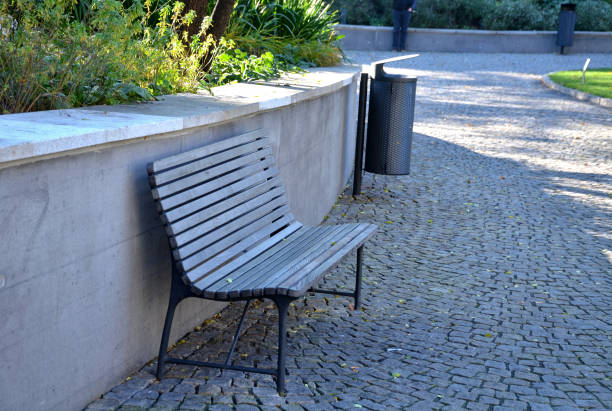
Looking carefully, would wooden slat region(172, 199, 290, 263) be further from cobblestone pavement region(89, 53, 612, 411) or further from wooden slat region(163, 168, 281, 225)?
cobblestone pavement region(89, 53, 612, 411)

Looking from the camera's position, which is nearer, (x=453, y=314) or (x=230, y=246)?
(x=230, y=246)

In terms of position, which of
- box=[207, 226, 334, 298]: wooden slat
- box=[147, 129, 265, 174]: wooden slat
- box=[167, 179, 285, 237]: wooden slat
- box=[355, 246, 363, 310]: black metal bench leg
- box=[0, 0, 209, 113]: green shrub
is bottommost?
box=[355, 246, 363, 310]: black metal bench leg

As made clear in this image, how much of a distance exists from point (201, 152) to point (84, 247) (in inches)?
37.5

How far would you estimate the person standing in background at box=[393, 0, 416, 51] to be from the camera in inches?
964

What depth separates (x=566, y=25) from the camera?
25.2 meters

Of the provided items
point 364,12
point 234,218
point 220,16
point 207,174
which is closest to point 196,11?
point 220,16

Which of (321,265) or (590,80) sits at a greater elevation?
(321,265)

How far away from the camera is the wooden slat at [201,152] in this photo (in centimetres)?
362

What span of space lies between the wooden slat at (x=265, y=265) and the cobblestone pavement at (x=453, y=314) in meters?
0.46

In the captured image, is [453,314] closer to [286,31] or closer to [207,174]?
[207,174]

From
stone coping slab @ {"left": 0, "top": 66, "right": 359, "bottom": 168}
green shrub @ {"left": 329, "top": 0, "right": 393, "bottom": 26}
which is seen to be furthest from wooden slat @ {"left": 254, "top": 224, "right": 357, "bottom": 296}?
green shrub @ {"left": 329, "top": 0, "right": 393, "bottom": 26}

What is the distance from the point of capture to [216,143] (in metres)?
4.25

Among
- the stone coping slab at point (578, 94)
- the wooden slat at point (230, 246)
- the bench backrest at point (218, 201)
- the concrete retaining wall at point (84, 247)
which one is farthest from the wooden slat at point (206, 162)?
the stone coping slab at point (578, 94)

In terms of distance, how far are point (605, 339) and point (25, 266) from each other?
331 centimetres
